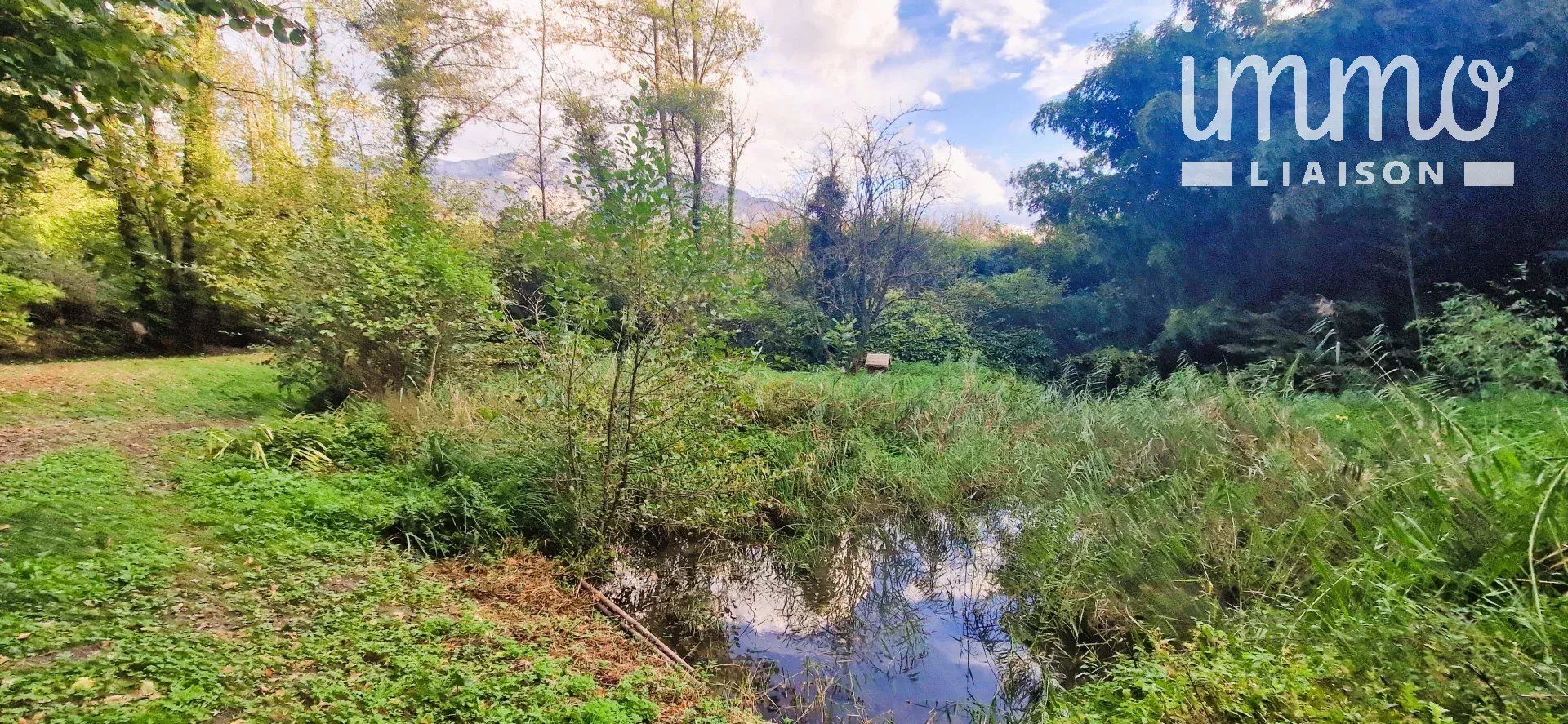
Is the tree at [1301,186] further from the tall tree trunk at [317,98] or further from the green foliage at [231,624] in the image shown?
the tall tree trunk at [317,98]

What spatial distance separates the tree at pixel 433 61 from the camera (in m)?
11.1

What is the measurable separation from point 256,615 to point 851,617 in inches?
106

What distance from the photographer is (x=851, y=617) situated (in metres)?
3.44

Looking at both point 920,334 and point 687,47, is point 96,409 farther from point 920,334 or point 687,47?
point 687,47

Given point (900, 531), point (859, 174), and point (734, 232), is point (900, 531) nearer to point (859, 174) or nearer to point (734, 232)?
point (734, 232)

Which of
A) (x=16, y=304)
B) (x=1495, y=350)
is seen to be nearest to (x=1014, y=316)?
(x=1495, y=350)

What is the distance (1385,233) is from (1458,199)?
0.57 m

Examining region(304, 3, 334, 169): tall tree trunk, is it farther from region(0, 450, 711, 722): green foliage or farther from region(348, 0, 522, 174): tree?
region(0, 450, 711, 722): green foliage

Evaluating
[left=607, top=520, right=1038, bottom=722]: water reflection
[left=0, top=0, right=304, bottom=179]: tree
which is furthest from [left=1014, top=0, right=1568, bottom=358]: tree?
[left=0, top=0, right=304, bottom=179]: tree

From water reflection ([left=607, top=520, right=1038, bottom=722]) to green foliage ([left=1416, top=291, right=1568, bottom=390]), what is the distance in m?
3.27

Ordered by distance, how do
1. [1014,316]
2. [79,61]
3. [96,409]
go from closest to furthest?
[79,61]
[96,409]
[1014,316]

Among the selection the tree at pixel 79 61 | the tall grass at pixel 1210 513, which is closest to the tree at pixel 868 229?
the tall grass at pixel 1210 513

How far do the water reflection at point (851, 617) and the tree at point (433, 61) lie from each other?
10486 millimetres

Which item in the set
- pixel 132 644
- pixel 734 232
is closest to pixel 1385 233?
pixel 734 232
